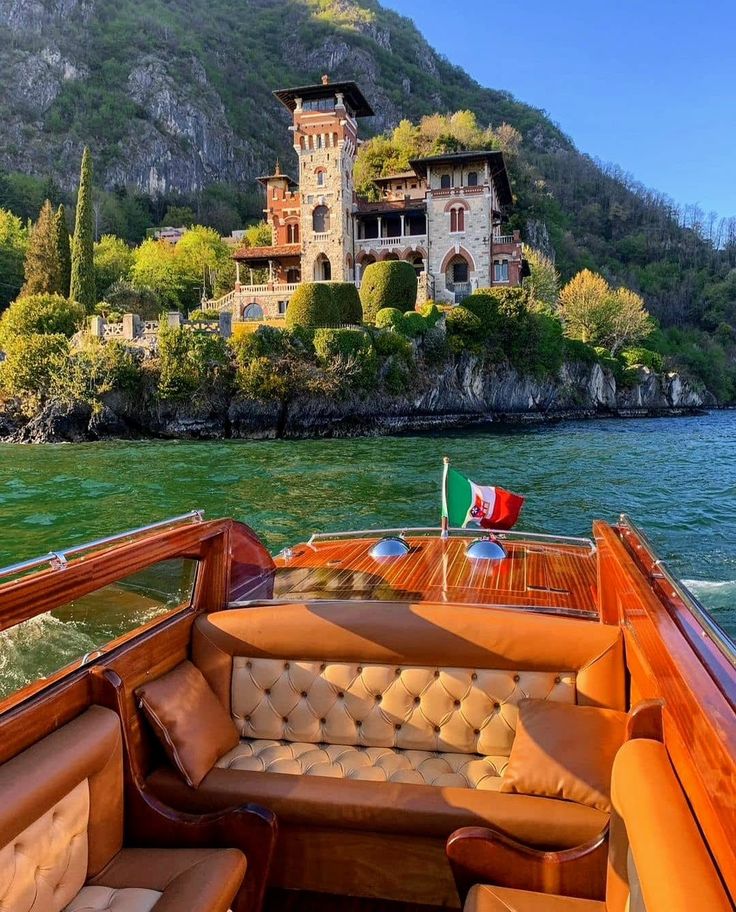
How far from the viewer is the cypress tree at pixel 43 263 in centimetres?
4112

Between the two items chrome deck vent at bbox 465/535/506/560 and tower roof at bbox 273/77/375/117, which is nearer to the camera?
chrome deck vent at bbox 465/535/506/560

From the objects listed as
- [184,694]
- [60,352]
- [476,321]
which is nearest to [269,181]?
[476,321]

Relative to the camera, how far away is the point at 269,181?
46.6 m

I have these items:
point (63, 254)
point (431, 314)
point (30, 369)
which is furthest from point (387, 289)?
point (63, 254)

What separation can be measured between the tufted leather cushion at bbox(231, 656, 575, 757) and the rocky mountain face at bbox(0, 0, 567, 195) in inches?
3720

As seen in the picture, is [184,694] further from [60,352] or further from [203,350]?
[60,352]

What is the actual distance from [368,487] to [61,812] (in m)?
13.8

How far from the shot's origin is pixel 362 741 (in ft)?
10.9

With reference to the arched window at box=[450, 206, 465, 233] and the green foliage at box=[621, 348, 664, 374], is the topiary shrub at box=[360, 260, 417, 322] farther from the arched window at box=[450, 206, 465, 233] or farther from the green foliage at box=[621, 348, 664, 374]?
the green foliage at box=[621, 348, 664, 374]

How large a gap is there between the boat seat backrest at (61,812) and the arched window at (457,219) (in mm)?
43756

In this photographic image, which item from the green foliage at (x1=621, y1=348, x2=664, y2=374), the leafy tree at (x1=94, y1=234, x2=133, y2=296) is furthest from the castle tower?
the green foliage at (x1=621, y1=348, x2=664, y2=374)

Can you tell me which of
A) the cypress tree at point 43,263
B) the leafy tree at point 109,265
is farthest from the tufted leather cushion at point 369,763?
the leafy tree at point 109,265

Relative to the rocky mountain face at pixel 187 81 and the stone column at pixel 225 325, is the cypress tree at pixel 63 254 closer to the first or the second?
the stone column at pixel 225 325

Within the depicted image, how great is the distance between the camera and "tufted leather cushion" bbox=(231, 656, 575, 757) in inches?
126
